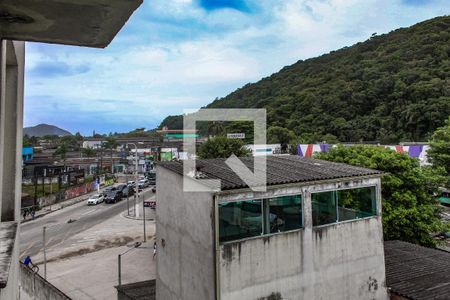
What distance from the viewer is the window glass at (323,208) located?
9.20m

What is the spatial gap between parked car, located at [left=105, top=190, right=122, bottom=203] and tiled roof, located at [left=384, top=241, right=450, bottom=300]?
101 ft

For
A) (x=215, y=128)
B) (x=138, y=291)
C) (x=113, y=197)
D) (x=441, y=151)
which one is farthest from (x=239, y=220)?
(x=215, y=128)

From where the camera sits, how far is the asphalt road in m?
22.3

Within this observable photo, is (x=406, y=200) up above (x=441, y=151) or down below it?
below

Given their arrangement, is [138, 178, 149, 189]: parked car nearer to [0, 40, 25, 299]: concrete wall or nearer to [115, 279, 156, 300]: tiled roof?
[115, 279, 156, 300]: tiled roof

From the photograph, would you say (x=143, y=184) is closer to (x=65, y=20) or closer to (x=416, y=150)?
(x=416, y=150)

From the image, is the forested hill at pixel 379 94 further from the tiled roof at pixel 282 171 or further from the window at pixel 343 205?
the tiled roof at pixel 282 171

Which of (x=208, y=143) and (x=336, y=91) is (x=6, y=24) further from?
(x=336, y=91)

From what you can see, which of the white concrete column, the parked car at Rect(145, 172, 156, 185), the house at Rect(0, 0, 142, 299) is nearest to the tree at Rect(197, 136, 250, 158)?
the parked car at Rect(145, 172, 156, 185)

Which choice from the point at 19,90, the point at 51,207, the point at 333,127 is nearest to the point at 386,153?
the point at 19,90

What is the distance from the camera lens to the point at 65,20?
9.49 feet

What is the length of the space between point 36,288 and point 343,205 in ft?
38.0

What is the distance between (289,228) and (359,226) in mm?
2523

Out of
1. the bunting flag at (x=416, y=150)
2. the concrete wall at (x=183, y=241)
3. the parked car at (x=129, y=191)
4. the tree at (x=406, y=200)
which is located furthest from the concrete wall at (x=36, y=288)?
the bunting flag at (x=416, y=150)
